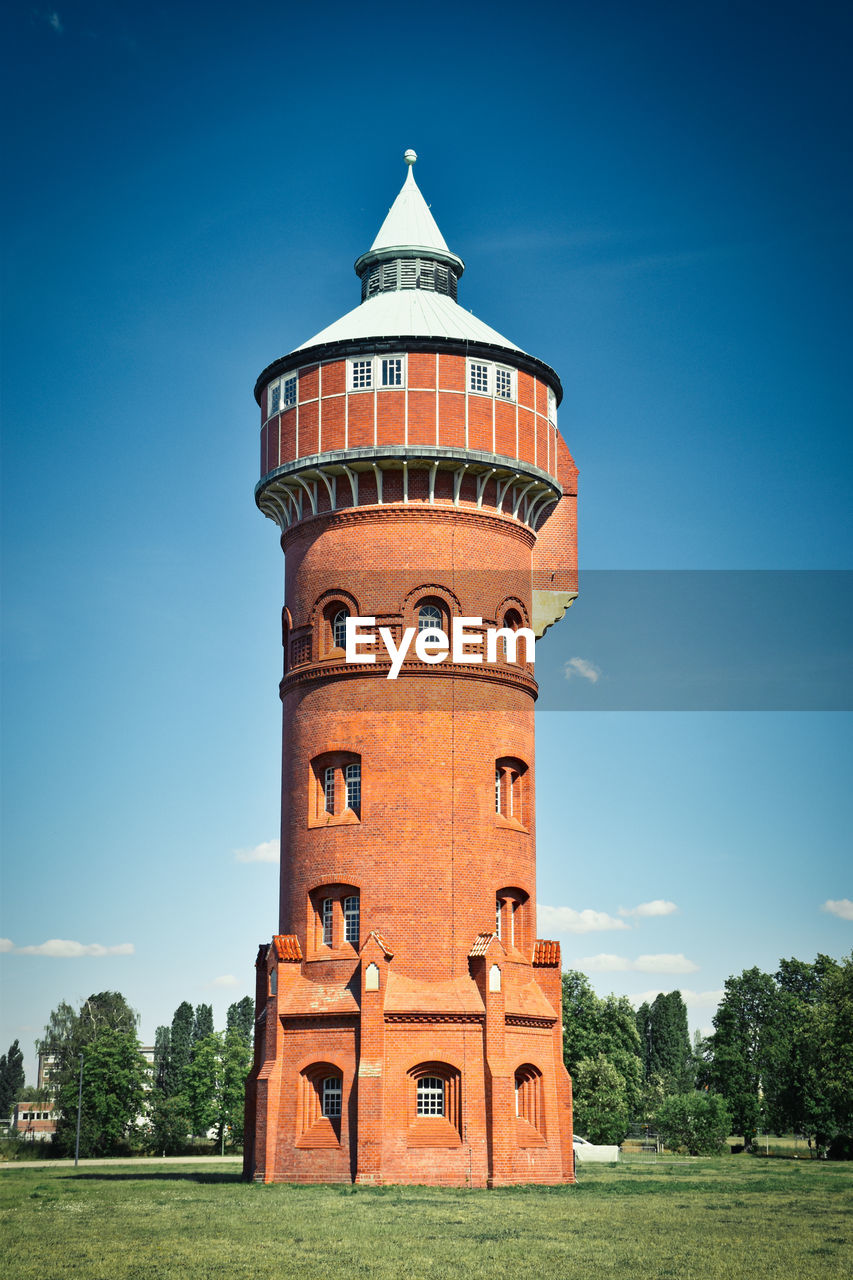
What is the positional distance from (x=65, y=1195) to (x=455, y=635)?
55.4 ft

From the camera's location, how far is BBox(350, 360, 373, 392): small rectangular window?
38.8 meters

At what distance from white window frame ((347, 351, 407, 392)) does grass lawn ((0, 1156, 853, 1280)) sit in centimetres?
2050

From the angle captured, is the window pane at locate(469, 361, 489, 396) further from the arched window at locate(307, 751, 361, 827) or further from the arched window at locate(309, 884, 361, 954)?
the arched window at locate(309, 884, 361, 954)

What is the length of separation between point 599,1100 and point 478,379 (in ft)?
152

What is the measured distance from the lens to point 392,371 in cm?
3872

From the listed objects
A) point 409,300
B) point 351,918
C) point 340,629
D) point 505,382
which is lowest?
point 351,918

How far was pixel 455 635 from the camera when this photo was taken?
125 feet

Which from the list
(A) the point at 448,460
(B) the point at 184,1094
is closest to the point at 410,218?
(A) the point at 448,460

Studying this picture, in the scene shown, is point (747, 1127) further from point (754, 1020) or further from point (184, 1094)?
point (184, 1094)

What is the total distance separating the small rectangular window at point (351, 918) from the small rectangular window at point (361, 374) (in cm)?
1375

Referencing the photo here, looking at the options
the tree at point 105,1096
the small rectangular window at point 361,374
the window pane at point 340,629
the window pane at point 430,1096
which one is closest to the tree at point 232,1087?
the tree at point 105,1096

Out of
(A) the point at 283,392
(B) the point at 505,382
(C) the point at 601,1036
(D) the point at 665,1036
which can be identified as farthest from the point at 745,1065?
(A) the point at 283,392

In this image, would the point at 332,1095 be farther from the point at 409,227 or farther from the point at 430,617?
the point at 409,227

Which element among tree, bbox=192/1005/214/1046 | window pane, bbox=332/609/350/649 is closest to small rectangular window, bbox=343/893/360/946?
window pane, bbox=332/609/350/649
